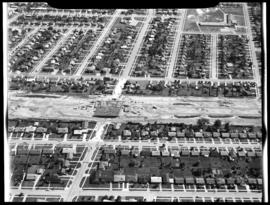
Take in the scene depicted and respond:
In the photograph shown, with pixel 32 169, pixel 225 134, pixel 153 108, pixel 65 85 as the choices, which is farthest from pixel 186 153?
pixel 65 85

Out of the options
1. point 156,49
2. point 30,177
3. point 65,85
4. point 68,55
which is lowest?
point 30,177

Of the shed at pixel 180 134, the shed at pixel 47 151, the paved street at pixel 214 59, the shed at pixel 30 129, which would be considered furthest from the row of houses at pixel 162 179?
the paved street at pixel 214 59

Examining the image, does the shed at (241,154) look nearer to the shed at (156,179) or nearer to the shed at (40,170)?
the shed at (156,179)

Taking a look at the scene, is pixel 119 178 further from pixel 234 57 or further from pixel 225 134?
pixel 234 57

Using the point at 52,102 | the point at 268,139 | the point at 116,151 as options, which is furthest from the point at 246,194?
the point at 268,139

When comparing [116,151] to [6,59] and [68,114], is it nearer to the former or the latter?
[68,114]

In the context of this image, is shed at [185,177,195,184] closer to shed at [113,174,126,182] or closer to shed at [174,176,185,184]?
shed at [174,176,185,184]
